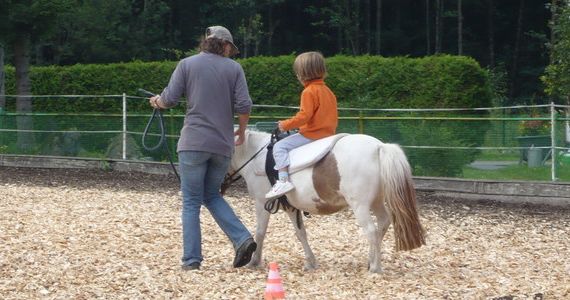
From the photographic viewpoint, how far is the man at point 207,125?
8422mm

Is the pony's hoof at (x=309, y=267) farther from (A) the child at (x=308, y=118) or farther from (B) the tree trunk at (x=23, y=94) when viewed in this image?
(B) the tree trunk at (x=23, y=94)

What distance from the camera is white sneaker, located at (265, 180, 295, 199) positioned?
8.52 m

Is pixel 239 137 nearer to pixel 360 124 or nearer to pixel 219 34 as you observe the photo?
pixel 219 34

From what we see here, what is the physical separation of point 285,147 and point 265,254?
1.34 m

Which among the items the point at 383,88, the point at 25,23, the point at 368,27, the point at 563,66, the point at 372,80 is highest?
the point at 368,27

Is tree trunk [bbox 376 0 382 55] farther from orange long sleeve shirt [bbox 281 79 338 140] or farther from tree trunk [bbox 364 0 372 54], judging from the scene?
orange long sleeve shirt [bbox 281 79 338 140]

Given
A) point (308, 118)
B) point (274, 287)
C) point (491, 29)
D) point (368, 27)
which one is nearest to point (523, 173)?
point (308, 118)

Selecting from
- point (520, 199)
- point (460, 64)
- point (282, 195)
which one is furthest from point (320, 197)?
point (460, 64)

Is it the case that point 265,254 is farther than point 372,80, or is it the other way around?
point 372,80

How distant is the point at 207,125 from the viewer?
8414 millimetres

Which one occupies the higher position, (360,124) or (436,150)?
(360,124)

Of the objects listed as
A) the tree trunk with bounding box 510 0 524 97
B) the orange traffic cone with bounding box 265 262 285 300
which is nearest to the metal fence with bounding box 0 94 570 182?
→ the orange traffic cone with bounding box 265 262 285 300

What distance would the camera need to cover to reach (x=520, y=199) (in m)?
14.2

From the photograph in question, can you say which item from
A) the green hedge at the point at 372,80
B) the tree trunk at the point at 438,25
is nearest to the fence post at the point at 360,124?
the green hedge at the point at 372,80
